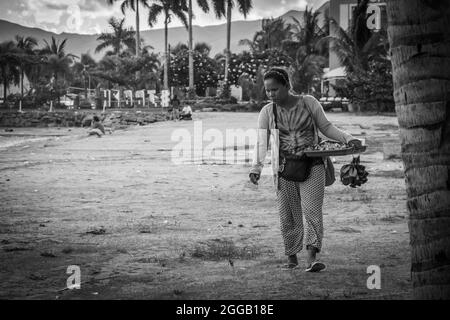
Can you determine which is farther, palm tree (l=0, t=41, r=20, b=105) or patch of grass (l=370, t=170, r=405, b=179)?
palm tree (l=0, t=41, r=20, b=105)

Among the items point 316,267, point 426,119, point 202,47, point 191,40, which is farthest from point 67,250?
point 202,47

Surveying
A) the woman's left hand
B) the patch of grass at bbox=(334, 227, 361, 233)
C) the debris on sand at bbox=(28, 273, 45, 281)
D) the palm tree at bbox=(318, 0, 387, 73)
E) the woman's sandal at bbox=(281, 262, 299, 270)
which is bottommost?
the debris on sand at bbox=(28, 273, 45, 281)

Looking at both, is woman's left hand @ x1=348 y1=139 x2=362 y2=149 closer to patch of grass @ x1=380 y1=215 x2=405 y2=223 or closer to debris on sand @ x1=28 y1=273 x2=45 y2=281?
debris on sand @ x1=28 y1=273 x2=45 y2=281

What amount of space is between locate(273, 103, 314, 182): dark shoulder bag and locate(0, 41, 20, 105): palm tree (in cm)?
6387

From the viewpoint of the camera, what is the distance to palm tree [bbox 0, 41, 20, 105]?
68.8m

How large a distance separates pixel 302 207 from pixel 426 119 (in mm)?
2264

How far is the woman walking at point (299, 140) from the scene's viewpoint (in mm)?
5754

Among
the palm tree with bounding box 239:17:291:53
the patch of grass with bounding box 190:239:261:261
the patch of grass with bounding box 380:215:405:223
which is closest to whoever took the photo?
the patch of grass with bounding box 190:239:261:261

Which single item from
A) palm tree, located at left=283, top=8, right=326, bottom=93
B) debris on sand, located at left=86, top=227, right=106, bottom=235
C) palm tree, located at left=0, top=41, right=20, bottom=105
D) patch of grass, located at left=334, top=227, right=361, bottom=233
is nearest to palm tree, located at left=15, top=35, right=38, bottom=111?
palm tree, located at left=0, top=41, right=20, bottom=105

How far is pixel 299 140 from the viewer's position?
580 centimetres

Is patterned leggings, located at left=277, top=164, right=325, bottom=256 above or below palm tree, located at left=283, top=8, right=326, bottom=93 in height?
below

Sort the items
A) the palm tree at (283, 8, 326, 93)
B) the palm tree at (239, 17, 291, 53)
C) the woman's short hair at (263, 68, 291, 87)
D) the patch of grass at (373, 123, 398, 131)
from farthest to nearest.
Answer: the palm tree at (239, 17, 291, 53) < the palm tree at (283, 8, 326, 93) < the patch of grass at (373, 123, 398, 131) < the woman's short hair at (263, 68, 291, 87)

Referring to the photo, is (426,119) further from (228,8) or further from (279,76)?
(228,8)
